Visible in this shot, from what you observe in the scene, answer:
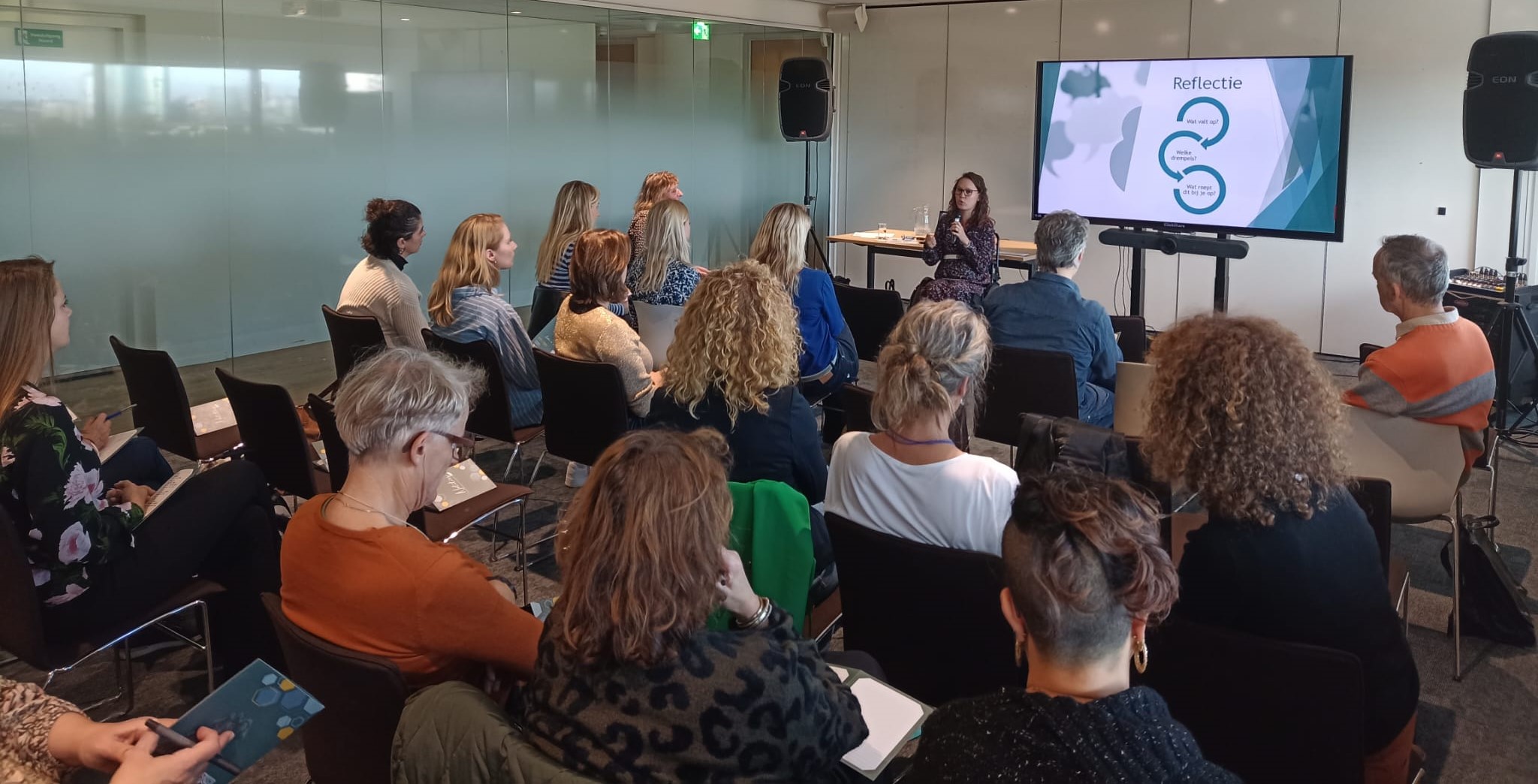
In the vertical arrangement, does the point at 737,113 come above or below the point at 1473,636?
above

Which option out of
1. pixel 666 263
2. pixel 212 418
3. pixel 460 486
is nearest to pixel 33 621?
pixel 460 486

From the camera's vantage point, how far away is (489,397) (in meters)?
4.45

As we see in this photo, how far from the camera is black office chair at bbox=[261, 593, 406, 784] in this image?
1.83 meters

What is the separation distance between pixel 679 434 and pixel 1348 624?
4.37 ft

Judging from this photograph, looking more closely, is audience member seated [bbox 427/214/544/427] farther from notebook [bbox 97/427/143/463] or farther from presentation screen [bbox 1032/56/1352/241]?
presentation screen [bbox 1032/56/1352/241]

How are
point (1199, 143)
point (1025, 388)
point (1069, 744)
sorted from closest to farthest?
point (1069, 744)
point (1025, 388)
point (1199, 143)

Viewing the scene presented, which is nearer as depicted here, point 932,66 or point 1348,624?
point 1348,624

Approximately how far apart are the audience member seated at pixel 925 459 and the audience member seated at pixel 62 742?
1.34m

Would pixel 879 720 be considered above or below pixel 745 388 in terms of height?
below

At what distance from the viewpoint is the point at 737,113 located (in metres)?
10.1

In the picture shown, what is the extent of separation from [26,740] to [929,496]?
66.9 inches

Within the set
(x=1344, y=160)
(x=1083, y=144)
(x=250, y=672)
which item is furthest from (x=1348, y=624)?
(x=1083, y=144)

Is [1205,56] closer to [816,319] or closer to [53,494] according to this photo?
[816,319]

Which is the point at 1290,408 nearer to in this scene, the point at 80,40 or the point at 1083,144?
the point at 80,40
